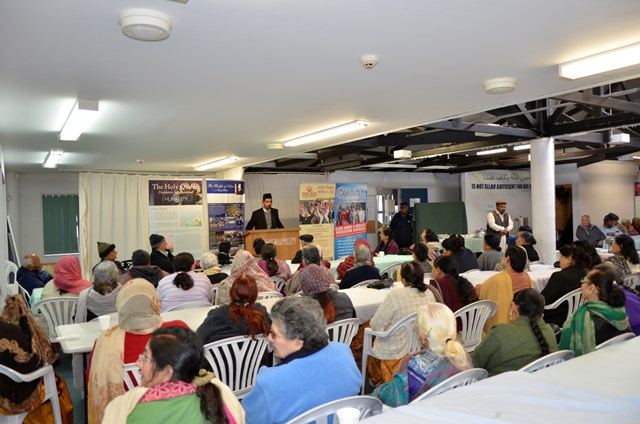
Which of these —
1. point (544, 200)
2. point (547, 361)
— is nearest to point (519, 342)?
point (547, 361)

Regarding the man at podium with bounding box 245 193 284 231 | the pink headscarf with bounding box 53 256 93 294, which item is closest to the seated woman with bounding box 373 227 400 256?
the man at podium with bounding box 245 193 284 231

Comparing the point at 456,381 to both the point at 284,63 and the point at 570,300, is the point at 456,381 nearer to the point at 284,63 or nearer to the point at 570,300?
the point at 284,63

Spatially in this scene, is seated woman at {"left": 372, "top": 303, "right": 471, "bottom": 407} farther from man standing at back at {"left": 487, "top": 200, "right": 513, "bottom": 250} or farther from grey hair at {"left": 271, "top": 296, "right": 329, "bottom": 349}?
man standing at back at {"left": 487, "top": 200, "right": 513, "bottom": 250}

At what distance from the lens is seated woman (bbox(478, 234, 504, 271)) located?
6113 millimetres

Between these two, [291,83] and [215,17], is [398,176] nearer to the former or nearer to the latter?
[291,83]

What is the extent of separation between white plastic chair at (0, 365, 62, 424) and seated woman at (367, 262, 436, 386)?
2074 millimetres

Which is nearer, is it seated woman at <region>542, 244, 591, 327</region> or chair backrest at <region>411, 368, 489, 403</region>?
chair backrest at <region>411, 368, 489, 403</region>

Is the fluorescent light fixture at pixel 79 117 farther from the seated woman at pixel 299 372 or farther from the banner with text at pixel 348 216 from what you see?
the banner with text at pixel 348 216

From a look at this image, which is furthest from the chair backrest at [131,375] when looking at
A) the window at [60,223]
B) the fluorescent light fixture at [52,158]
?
the window at [60,223]

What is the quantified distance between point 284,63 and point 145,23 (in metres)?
1.08

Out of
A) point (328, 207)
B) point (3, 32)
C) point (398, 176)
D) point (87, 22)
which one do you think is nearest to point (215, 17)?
point (87, 22)

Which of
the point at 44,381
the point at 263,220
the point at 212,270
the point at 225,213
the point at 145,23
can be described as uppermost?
the point at 145,23

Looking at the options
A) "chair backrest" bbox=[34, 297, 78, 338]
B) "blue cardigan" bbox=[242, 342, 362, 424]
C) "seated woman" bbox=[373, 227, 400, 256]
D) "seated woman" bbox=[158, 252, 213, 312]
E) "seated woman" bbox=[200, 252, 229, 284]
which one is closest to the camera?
"blue cardigan" bbox=[242, 342, 362, 424]

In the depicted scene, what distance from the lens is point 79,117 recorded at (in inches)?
179
